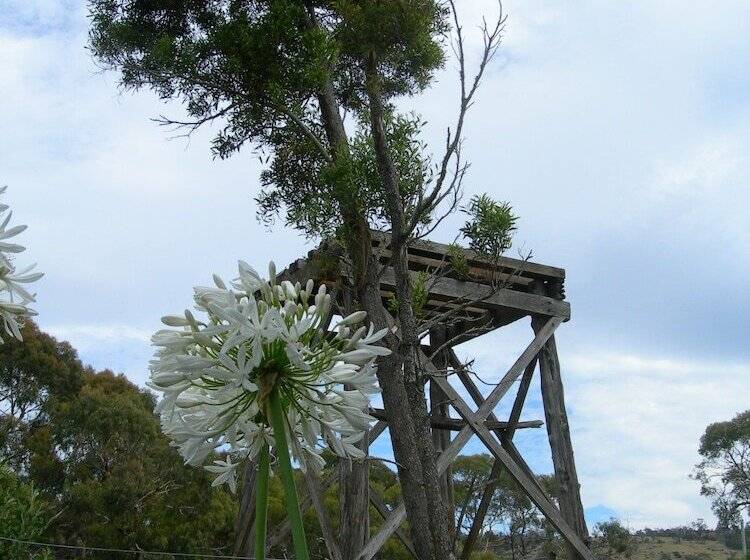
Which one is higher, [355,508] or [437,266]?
[437,266]

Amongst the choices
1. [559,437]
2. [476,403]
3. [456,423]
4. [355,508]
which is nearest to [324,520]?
[355,508]

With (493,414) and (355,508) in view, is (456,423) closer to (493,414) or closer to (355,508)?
(493,414)

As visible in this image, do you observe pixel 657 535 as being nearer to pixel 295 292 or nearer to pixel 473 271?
pixel 473 271

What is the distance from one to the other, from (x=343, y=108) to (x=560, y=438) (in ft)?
12.9

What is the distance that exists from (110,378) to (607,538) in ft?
47.2

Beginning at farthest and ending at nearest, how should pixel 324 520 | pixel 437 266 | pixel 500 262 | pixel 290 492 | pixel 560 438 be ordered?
pixel 560 438 < pixel 500 262 < pixel 437 266 < pixel 324 520 < pixel 290 492

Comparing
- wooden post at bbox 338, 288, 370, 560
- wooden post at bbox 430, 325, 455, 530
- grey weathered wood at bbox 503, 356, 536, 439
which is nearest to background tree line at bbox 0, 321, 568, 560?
wooden post at bbox 430, 325, 455, 530

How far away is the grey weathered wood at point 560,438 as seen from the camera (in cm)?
855

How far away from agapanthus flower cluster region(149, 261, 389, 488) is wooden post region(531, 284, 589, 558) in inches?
283

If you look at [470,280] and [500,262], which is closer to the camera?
[470,280]

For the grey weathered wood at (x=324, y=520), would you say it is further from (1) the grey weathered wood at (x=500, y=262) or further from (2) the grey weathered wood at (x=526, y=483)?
(1) the grey weathered wood at (x=500, y=262)

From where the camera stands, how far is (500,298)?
8.71m

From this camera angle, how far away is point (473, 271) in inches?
324

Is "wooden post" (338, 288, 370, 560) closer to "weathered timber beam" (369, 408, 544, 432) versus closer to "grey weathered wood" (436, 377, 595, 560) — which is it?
"grey weathered wood" (436, 377, 595, 560)
